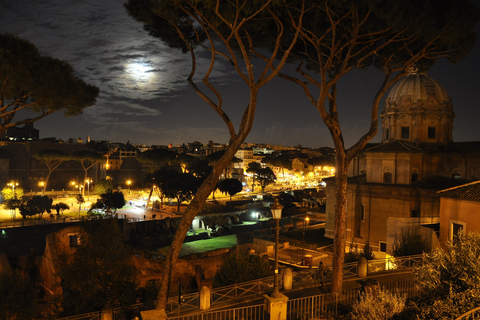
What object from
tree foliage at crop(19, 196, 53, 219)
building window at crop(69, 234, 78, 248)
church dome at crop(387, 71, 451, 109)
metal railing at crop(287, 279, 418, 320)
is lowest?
Result: tree foliage at crop(19, 196, 53, 219)

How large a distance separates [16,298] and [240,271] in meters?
5.57

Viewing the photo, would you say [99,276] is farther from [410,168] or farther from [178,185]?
[178,185]

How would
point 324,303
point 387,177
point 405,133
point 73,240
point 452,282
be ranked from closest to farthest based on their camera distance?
point 452,282
point 324,303
point 73,240
point 387,177
point 405,133

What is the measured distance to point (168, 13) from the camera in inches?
342

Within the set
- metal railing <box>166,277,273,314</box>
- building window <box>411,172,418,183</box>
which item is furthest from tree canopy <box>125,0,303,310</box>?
building window <box>411,172,418,183</box>

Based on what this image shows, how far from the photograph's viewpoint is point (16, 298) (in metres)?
9.03

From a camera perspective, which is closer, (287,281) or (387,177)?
(287,281)

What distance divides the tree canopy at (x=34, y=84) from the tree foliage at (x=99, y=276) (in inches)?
155

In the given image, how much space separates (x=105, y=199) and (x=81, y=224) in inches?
848

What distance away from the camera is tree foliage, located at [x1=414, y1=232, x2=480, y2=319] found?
199 inches

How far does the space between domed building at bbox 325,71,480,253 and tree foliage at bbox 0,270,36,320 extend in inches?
602

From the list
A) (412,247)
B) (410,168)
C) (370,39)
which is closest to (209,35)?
(370,39)

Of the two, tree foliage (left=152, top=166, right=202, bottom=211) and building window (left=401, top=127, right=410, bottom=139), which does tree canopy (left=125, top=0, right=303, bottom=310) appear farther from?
tree foliage (left=152, top=166, right=202, bottom=211)

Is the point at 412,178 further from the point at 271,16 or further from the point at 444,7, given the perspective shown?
the point at 271,16
